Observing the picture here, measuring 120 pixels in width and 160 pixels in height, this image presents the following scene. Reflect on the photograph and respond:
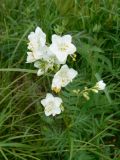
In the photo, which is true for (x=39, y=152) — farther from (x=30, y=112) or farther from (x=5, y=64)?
(x=5, y=64)

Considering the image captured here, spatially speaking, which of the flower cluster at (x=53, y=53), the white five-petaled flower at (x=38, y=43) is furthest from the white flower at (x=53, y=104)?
the white five-petaled flower at (x=38, y=43)

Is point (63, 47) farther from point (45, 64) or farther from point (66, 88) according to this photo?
point (66, 88)

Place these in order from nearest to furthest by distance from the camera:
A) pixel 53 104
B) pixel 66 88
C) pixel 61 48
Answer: pixel 61 48
pixel 53 104
pixel 66 88

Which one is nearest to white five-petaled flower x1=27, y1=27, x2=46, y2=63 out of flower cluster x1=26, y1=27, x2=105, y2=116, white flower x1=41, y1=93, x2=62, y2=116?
flower cluster x1=26, y1=27, x2=105, y2=116

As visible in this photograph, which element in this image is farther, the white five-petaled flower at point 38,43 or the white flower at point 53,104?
the white flower at point 53,104

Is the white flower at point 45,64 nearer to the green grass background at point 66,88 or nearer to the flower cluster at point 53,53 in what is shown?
the flower cluster at point 53,53

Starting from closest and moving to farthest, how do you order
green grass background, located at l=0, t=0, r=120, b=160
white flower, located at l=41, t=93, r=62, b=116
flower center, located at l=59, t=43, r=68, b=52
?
flower center, located at l=59, t=43, r=68, b=52
white flower, located at l=41, t=93, r=62, b=116
green grass background, located at l=0, t=0, r=120, b=160

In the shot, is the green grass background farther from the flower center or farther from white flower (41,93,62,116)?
the flower center

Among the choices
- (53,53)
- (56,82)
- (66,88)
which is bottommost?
(66,88)

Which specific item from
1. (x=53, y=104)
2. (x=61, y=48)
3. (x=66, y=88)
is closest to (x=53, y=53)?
(x=61, y=48)
